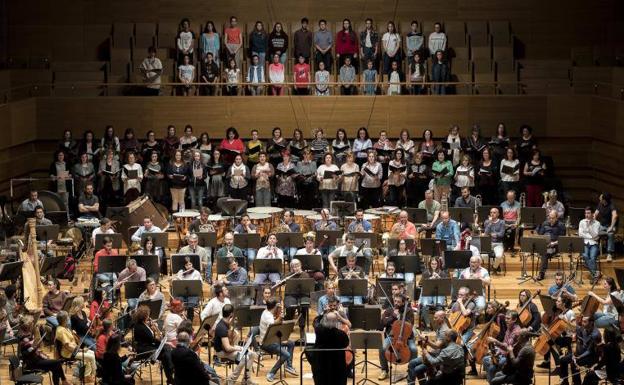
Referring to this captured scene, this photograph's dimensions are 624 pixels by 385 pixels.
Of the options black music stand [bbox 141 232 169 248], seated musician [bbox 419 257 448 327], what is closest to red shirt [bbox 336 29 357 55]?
black music stand [bbox 141 232 169 248]

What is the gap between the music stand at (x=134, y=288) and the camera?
16219mm

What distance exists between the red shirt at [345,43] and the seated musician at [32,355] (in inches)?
408

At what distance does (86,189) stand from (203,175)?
6.57 feet

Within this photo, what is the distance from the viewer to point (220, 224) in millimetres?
19672

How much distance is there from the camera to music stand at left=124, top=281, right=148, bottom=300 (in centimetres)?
1622

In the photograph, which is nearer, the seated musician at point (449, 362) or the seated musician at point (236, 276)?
the seated musician at point (449, 362)

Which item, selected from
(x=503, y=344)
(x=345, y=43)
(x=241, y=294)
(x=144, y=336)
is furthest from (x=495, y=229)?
A: (x=144, y=336)

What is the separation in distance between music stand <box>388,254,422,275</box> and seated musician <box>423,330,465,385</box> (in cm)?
329

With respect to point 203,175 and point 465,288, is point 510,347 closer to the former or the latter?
Result: point 465,288

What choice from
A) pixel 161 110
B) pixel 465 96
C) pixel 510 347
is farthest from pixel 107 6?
pixel 510 347

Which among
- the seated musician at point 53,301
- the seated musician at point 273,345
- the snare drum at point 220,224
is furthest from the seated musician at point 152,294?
the snare drum at point 220,224

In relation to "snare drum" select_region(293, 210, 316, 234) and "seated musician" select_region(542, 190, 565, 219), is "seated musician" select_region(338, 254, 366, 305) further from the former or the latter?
"seated musician" select_region(542, 190, 565, 219)

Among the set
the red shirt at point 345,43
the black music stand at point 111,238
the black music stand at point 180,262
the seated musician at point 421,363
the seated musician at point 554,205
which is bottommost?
the seated musician at point 421,363

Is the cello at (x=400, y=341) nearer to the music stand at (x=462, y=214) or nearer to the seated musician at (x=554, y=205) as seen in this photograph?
the music stand at (x=462, y=214)
